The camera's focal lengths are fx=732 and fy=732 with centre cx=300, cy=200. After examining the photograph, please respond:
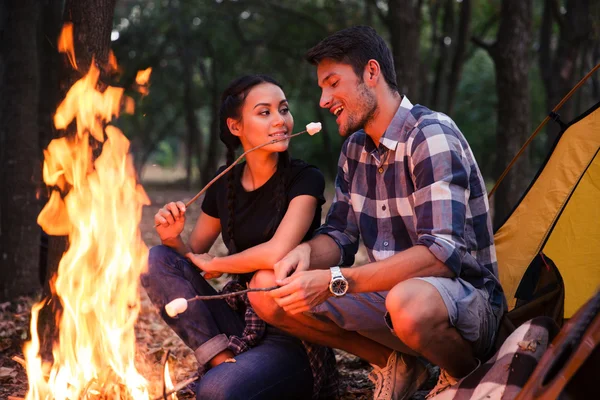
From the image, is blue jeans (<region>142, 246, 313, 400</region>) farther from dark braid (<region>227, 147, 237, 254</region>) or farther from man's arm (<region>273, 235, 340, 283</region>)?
man's arm (<region>273, 235, 340, 283</region>)

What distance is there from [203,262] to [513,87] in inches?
177

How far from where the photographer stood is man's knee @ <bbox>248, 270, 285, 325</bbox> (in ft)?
10.8

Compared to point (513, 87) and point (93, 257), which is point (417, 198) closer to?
point (93, 257)

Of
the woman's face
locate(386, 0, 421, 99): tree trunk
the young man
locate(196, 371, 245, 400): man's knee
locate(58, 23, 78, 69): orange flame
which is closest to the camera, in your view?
the young man

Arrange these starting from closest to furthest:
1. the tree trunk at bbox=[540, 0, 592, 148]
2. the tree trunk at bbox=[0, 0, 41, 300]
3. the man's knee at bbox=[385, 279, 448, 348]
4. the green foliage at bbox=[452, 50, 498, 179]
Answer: the man's knee at bbox=[385, 279, 448, 348], the tree trunk at bbox=[0, 0, 41, 300], the tree trunk at bbox=[540, 0, 592, 148], the green foliage at bbox=[452, 50, 498, 179]

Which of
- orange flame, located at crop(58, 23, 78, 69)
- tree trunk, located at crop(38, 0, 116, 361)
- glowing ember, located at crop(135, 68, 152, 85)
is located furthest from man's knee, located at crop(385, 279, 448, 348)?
orange flame, located at crop(58, 23, 78, 69)

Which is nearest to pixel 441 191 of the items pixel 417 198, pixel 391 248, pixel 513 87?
pixel 417 198

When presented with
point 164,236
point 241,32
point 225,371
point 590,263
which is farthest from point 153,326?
point 241,32

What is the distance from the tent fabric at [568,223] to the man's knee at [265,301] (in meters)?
1.33

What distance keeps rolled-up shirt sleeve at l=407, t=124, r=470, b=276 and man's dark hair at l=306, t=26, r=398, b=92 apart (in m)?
0.41

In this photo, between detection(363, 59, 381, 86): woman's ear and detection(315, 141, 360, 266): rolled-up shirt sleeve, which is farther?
detection(315, 141, 360, 266): rolled-up shirt sleeve

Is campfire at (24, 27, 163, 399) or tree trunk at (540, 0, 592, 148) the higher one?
tree trunk at (540, 0, 592, 148)

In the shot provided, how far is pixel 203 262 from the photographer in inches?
142

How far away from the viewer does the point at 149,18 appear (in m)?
17.8
